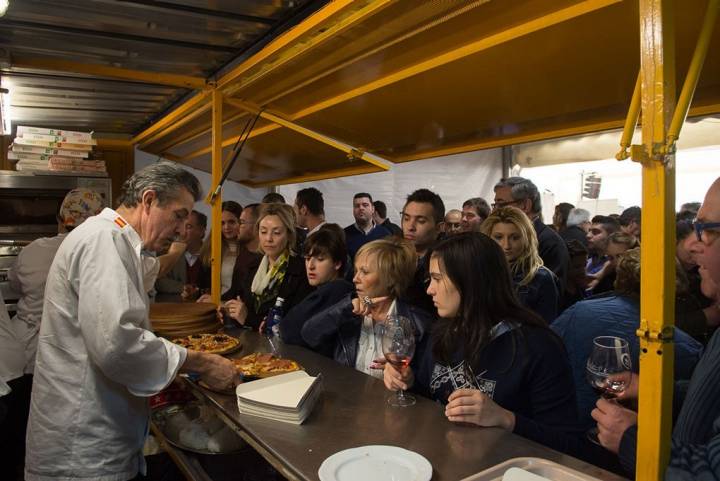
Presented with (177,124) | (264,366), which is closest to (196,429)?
(264,366)

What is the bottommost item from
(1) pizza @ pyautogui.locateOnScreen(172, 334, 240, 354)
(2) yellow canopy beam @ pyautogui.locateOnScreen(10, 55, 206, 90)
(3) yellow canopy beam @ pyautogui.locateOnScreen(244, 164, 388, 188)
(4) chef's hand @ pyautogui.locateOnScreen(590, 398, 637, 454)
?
(1) pizza @ pyautogui.locateOnScreen(172, 334, 240, 354)

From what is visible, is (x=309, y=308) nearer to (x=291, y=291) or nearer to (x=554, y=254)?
(x=291, y=291)

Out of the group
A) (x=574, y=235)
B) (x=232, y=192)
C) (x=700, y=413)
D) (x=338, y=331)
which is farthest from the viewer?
(x=232, y=192)

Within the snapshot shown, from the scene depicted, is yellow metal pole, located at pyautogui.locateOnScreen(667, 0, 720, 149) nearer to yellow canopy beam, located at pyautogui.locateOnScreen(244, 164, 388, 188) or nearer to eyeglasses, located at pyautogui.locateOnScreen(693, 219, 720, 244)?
eyeglasses, located at pyautogui.locateOnScreen(693, 219, 720, 244)

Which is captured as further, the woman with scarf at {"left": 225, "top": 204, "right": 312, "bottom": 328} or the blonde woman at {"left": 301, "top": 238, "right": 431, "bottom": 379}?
the woman with scarf at {"left": 225, "top": 204, "right": 312, "bottom": 328}

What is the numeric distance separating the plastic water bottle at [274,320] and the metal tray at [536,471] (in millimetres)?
1995

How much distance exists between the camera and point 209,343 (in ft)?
9.20

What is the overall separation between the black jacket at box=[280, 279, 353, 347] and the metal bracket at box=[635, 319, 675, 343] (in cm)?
199

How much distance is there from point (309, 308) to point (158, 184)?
1.19 m

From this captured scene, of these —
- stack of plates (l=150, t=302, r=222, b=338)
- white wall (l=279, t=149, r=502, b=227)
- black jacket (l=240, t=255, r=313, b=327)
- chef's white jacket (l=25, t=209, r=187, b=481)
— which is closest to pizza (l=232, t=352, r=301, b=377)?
chef's white jacket (l=25, t=209, r=187, b=481)

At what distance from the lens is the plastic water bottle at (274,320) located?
3.22 meters

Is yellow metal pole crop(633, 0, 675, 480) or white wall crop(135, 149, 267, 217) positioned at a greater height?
white wall crop(135, 149, 267, 217)

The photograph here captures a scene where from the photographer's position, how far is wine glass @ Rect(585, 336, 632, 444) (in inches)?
59.3

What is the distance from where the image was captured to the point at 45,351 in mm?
2064
